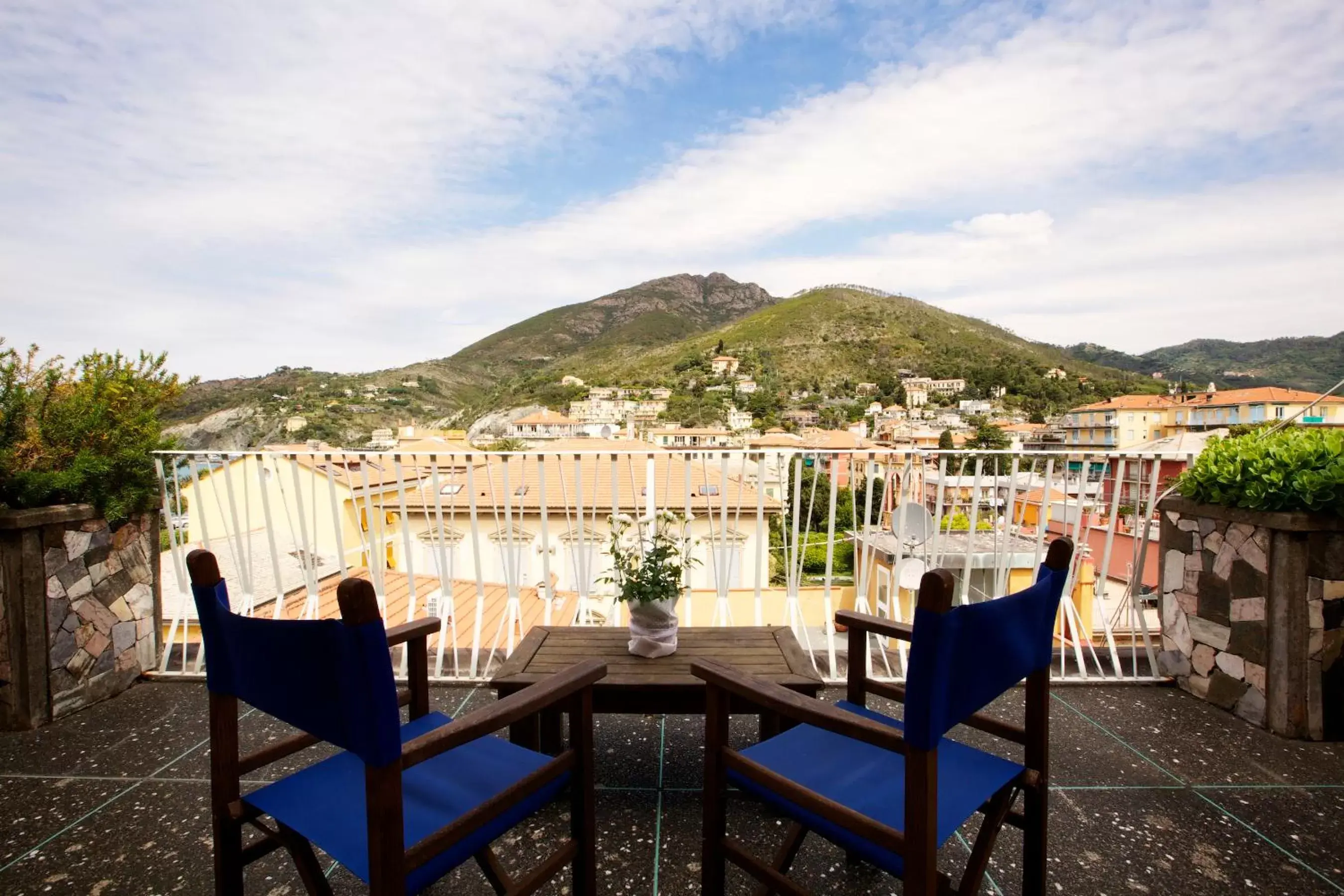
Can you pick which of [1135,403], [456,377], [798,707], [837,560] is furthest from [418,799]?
[456,377]

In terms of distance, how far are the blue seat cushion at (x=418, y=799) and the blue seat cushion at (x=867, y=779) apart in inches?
18.6

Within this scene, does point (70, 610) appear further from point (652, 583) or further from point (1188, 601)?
point (1188, 601)

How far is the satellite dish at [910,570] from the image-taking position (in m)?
3.22

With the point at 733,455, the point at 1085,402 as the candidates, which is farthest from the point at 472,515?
the point at 1085,402

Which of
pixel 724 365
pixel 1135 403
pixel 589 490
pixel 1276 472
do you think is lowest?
pixel 589 490

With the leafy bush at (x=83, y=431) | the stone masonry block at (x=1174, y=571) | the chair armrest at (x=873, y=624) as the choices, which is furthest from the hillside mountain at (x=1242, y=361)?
the leafy bush at (x=83, y=431)

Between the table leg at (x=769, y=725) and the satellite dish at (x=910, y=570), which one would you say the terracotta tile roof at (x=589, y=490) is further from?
the table leg at (x=769, y=725)

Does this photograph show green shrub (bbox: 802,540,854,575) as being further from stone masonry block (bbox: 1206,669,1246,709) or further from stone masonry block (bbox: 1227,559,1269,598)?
stone masonry block (bbox: 1227,559,1269,598)

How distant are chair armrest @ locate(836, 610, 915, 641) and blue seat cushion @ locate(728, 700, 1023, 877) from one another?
22 cm

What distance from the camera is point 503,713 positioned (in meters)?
1.06

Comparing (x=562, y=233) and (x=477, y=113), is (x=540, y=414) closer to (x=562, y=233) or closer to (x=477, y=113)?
(x=562, y=233)

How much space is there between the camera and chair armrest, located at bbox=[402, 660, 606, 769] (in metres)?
0.94

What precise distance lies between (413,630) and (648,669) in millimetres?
679

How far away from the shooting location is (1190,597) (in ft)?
8.46
